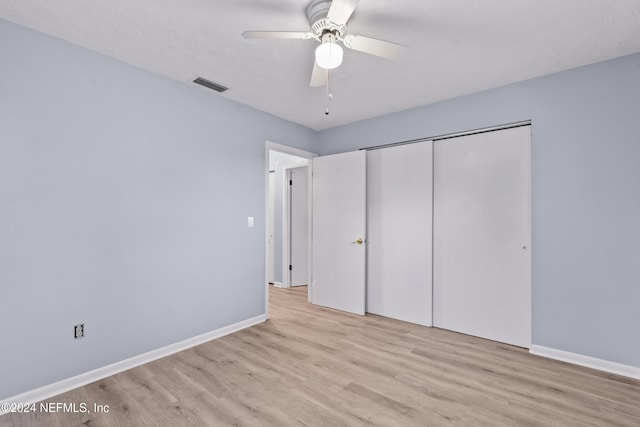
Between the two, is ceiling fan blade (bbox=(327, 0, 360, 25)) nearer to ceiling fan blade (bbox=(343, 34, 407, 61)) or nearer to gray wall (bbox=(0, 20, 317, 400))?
ceiling fan blade (bbox=(343, 34, 407, 61))

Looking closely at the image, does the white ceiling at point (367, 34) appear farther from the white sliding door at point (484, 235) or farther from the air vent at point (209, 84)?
the white sliding door at point (484, 235)

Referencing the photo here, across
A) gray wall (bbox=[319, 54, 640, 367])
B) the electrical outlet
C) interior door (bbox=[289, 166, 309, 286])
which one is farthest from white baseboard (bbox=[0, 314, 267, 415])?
gray wall (bbox=[319, 54, 640, 367])

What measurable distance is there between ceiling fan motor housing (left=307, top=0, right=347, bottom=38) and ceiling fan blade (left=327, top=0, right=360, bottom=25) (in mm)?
77

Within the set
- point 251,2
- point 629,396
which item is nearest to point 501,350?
→ point 629,396

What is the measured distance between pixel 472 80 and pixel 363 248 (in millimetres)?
2167

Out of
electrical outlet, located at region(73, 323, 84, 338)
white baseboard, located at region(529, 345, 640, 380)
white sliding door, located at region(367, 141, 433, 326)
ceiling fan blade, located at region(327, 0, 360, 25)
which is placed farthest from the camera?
white sliding door, located at region(367, 141, 433, 326)

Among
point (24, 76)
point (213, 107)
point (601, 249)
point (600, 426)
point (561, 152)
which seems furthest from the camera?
point (213, 107)

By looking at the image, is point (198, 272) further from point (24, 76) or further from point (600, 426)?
point (600, 426)

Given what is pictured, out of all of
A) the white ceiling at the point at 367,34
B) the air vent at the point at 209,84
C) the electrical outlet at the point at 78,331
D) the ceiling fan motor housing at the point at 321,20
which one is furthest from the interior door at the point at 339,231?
the electrical outlet at the point at 78,331

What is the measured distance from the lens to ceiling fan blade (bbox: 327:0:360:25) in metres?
1.53

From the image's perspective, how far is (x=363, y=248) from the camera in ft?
12.6

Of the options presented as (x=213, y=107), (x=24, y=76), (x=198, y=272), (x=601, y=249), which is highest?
(x=213, y=107)

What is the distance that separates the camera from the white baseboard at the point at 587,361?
235 cm

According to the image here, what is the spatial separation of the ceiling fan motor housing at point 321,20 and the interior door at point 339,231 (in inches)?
82.9
